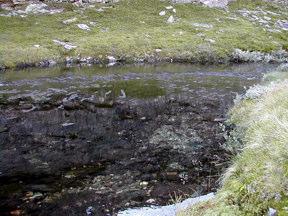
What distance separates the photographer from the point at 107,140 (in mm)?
17453

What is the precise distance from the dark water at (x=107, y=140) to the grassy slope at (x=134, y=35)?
8.72 meters

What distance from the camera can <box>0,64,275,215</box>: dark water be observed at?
1226 cm

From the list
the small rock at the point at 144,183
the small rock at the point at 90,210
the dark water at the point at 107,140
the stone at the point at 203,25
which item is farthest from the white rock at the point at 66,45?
the small rock at the point at 90,210

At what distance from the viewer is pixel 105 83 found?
2973cm

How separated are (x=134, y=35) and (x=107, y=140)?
96.2 ft

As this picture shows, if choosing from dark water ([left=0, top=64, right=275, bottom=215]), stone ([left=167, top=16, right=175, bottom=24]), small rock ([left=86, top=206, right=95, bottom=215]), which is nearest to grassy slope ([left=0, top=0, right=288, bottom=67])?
stone ([left=167, top=16, right=175, bottom=24])

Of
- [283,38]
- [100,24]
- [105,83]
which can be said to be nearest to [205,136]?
[105,83]

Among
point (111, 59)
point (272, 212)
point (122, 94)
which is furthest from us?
point (111, 59)

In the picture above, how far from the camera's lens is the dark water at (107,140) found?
40.2 feet

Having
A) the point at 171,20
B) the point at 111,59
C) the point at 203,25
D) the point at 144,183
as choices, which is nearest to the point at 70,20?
the point at 111,59

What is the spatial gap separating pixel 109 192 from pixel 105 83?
18013mm

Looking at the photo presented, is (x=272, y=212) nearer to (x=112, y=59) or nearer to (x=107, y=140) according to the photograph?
(x=107, y=140)

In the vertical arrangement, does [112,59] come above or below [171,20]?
below

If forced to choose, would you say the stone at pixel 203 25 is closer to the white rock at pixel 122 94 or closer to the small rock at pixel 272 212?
the white rock at pixel 122 94
